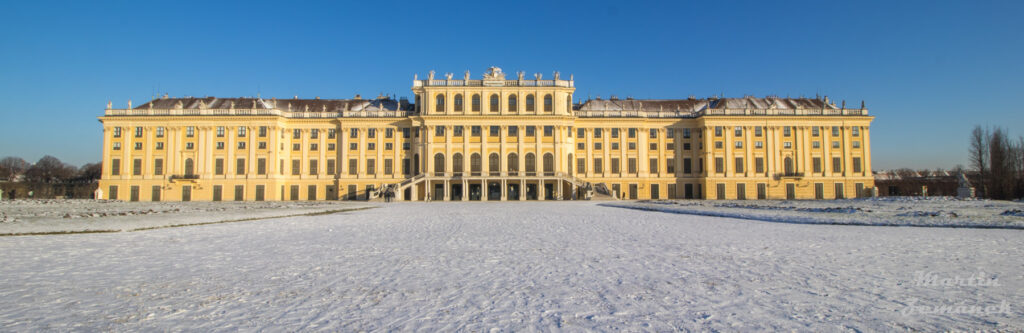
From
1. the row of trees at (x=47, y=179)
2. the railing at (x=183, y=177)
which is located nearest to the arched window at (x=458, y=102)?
the railing at (x=183, y=177)

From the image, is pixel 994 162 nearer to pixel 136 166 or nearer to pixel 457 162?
pixel 457 162

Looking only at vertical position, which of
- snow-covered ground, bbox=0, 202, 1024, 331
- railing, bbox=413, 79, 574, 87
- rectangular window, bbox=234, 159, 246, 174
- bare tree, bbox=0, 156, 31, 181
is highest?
railing, bbox=413, 79, 574, 87

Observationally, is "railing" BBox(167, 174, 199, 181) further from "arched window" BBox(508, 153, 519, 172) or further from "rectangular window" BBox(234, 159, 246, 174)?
"arched window" BBox(508, 153, 519, 172)

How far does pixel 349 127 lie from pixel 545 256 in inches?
1936

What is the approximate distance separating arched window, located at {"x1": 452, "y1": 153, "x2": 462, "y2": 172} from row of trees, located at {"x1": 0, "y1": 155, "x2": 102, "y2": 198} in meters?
53.1

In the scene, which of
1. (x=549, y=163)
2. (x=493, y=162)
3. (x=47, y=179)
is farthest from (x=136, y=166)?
(x=47, y=179)

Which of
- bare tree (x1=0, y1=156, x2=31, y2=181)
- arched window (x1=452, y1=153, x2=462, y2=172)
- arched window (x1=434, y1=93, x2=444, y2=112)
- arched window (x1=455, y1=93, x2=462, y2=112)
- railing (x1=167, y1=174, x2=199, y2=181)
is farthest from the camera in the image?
bare tree (x1=0, y1=156, x2=31, y2=181)

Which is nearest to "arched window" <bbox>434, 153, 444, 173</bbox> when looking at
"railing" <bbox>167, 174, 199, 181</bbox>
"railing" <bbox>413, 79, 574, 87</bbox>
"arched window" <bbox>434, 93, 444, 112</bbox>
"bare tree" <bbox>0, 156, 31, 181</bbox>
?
"arched window" <bbox>434, 93, 444, 112</bbox>

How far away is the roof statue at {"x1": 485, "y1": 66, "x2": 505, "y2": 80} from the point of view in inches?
2146

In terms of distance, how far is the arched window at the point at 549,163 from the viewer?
53.8 metres

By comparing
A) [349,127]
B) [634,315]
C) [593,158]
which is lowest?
[634,315]

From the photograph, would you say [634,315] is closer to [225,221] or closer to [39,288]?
[39,288]

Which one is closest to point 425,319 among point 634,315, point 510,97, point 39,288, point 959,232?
point 634,315

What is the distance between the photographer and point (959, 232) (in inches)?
592
